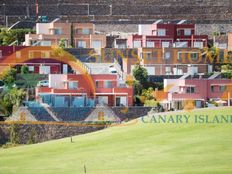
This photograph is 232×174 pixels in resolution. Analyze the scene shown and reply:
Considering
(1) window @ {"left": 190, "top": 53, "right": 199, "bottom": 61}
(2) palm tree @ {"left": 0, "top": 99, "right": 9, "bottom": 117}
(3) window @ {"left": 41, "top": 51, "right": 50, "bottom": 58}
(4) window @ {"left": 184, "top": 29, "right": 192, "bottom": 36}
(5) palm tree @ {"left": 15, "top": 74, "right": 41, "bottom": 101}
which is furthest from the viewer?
(4) window @ {"left": 184, "top": 29, "right": 192, "bottom": 36}

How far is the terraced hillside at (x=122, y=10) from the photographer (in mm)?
55625

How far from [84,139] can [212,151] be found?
12.1 feet

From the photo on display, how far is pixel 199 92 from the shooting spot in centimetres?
4047

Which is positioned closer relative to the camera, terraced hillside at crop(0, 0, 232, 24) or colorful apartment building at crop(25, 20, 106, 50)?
colorful apartment building at crop(25, 20, 106, 50)

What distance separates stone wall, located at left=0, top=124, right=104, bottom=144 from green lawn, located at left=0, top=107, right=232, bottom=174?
5.14ft

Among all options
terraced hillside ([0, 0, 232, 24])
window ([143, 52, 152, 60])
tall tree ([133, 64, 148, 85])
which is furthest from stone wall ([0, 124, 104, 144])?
terraced hillside ([0, 0, 232, 24])

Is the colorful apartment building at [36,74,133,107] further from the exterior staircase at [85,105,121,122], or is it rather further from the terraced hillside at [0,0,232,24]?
the terraced hillside at [0,0,232,24]

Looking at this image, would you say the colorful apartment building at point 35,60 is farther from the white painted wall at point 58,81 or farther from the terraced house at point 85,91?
the terraced house at point 85,91

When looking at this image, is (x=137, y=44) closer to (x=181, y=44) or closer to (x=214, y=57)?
(x=181, y=44)

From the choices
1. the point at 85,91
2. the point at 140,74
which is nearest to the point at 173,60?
the point at 140,74

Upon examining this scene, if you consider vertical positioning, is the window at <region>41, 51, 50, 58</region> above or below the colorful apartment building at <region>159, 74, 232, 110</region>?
above

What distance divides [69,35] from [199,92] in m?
10.1

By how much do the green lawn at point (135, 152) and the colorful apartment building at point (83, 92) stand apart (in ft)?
12.6

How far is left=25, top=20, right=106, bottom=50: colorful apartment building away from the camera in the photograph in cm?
4903
